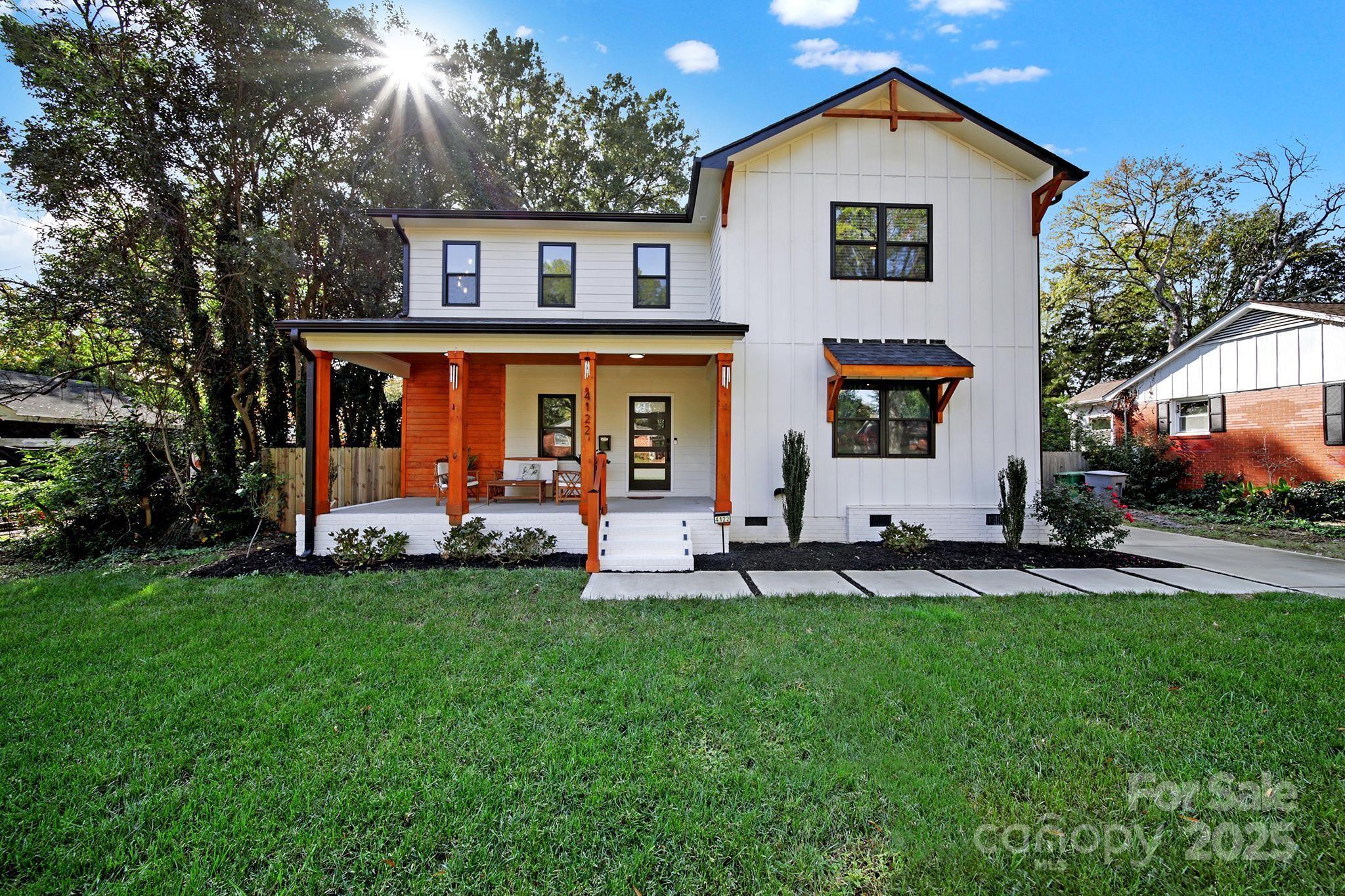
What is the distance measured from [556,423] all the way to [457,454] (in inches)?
119

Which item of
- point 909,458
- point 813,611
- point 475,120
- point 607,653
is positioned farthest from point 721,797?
point 475,120

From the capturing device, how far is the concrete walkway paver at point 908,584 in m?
5.63

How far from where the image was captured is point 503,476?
A: 9695 mm

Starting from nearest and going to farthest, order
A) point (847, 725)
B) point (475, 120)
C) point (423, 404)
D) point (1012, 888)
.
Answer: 1. point (1012, 888)
2. point (847, 725)
3. point (423, 404)
4. point (475, 120)

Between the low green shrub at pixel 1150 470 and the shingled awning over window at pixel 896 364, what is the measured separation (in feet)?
33.0

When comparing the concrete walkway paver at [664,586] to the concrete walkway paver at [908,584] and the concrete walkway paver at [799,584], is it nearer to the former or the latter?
the concrete walkway paver at [799,584]

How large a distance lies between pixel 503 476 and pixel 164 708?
665 cm

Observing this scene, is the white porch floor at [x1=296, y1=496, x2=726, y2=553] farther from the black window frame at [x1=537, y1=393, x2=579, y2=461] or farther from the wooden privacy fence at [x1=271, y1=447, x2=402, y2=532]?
the black window frame at [x1=537, y1=393, x2=579, y2=461]

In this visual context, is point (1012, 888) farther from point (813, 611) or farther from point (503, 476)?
point (503, 476)

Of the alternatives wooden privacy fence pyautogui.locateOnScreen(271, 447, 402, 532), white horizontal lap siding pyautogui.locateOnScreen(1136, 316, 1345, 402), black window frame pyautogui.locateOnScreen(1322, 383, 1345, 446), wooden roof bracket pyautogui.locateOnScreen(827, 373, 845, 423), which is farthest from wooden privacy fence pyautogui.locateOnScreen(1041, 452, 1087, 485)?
wooden privacy fence pyautogui.locateOnScreen(271, 447, 402, 532)

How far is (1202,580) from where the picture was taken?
619 centimetres

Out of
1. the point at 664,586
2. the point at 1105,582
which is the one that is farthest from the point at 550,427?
the point at 1105,582

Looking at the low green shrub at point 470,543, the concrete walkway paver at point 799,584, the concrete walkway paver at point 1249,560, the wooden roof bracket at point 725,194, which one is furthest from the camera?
the wooden roof bracket at point 725,194

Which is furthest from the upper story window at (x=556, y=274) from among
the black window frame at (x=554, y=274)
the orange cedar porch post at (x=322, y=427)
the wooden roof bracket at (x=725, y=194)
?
the orange cedar porch post at (x=322, y=427)
